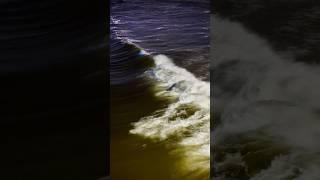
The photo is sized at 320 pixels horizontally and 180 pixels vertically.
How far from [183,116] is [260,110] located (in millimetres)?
329

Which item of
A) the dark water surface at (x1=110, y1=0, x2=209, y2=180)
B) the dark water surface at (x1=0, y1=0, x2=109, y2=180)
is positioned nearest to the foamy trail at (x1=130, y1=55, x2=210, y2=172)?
the dark water surface at (x1=110, y1=0, x2=209, y2=180)

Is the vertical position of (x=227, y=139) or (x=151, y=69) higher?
(x=151, y=69)

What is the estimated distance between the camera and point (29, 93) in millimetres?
2049

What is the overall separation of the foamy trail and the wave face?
0.04 m

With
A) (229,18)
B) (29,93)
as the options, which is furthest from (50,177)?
→ (229,18)

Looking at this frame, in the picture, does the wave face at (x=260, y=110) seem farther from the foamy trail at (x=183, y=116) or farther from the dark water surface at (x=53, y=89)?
the dark water surface at (x=53, y=89)

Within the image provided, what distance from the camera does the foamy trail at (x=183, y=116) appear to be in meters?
2.12

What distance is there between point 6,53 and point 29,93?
0.19 m

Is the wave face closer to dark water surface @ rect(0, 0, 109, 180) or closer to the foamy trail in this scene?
the foamy trail

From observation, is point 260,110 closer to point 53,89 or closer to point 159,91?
point 159,91

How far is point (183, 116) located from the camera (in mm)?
2141

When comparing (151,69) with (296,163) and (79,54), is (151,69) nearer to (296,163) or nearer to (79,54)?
(79,54)

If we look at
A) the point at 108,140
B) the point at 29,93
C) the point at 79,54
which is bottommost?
the point at 108,140

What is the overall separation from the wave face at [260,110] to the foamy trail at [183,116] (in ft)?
0.14
